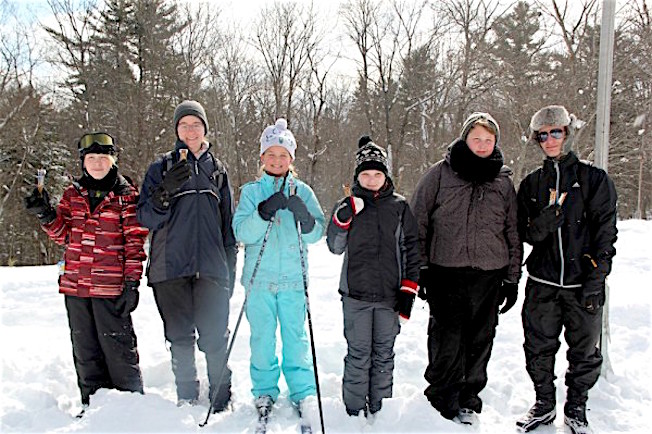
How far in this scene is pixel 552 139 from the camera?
3.25 m

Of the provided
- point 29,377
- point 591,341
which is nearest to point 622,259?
point 591,341

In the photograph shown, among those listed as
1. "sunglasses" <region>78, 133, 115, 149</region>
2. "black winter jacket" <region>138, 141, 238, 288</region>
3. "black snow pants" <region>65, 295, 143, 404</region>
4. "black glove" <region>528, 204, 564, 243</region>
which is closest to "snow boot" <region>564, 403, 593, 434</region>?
"black glove" <region>528, 204, 564, 243</region>

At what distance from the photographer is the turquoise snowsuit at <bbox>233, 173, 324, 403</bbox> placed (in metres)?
3.19

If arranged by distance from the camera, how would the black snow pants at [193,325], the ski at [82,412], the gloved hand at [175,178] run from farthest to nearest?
the black snow pants at [193,325], the ski at [82,412], the gloved hand at [175,178]

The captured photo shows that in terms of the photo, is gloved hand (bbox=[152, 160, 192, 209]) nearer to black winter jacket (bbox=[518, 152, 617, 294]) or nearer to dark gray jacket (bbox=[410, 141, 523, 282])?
dark gray jacket (bbox=[410, 141, 523, 282])

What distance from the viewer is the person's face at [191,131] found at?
3237 mm

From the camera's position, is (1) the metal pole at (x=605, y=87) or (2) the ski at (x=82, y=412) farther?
(1) the metal pole at (x=605, y=87)

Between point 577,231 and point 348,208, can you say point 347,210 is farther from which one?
point 577,231

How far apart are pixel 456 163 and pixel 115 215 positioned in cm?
244

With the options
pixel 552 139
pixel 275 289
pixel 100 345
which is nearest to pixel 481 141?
pixel 552 139

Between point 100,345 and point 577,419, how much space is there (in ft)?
11.2

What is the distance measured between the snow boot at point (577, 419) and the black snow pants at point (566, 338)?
0.03 meters

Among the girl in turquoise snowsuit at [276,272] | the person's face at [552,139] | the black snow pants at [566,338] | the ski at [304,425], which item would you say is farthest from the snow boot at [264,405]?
the person's face at [552,139]

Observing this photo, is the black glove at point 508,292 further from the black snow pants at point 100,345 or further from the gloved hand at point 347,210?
the black snow pants at point 100,345
